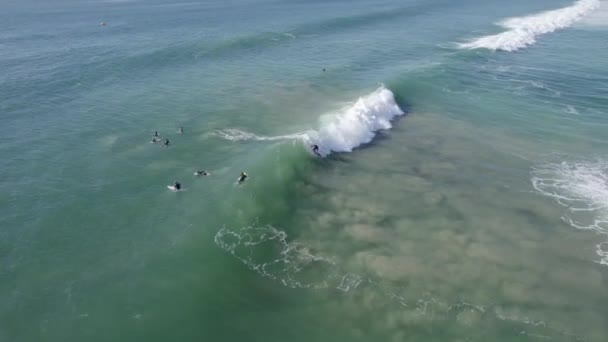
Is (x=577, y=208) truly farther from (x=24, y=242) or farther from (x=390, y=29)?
(x=390, y=29)

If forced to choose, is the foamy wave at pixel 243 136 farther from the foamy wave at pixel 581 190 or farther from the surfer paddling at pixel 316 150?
the foamy wave at pixel 581 190

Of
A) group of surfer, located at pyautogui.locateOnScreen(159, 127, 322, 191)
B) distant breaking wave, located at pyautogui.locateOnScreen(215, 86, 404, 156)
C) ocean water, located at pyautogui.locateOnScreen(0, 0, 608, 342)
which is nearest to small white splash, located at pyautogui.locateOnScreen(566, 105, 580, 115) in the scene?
ocean water, located at pyautogui.locateOnScreen(0, 0, 608, 342)

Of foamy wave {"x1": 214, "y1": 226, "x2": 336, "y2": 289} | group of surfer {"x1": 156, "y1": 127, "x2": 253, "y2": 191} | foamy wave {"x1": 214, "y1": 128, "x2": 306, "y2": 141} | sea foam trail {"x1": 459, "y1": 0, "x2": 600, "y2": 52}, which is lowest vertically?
foamy wave {"x1": 214, "y1": 226, "x2": 336, "y2": 289}

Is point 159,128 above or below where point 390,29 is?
below

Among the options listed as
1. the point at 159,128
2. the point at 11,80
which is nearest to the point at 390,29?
the point at 159,128

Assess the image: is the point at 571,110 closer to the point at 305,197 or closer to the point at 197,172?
the point at 305,197

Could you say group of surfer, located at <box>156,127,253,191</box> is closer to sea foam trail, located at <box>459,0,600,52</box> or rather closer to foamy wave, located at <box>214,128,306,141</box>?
foamy wave, located at <box>214,128,306,141</box>
